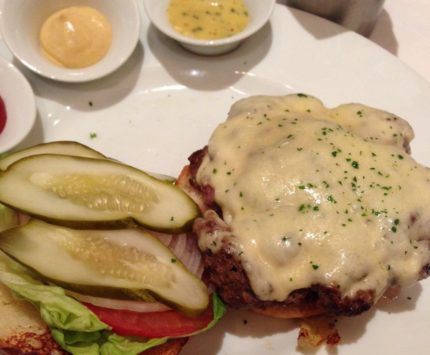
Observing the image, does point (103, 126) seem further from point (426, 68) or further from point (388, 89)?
point (426, 68)

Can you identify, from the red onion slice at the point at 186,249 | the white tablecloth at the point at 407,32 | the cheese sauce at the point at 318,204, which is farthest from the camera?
the white tablecloth at the point at 407,32

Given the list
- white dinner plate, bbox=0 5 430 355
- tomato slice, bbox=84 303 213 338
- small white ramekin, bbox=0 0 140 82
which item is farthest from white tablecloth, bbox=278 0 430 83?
tomato slice, bbox=84 303 213 338

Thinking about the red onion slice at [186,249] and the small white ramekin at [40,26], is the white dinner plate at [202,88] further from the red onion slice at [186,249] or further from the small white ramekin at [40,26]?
the red onion slice at [186,249]

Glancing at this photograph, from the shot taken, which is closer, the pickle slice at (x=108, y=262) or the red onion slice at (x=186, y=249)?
the pickle slice at (x=108, y=262)

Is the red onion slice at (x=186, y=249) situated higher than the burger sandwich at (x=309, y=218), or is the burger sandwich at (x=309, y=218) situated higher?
the burger sandwich at (x=309, y=218)

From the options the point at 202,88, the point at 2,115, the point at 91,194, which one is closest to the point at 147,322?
the point at 91,194

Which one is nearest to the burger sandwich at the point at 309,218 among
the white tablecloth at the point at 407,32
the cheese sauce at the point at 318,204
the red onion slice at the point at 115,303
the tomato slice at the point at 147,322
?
the cheese sauce at the point at 318,204

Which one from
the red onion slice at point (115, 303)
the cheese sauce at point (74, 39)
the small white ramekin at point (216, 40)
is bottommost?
the red onion slice at point (115, 303)
